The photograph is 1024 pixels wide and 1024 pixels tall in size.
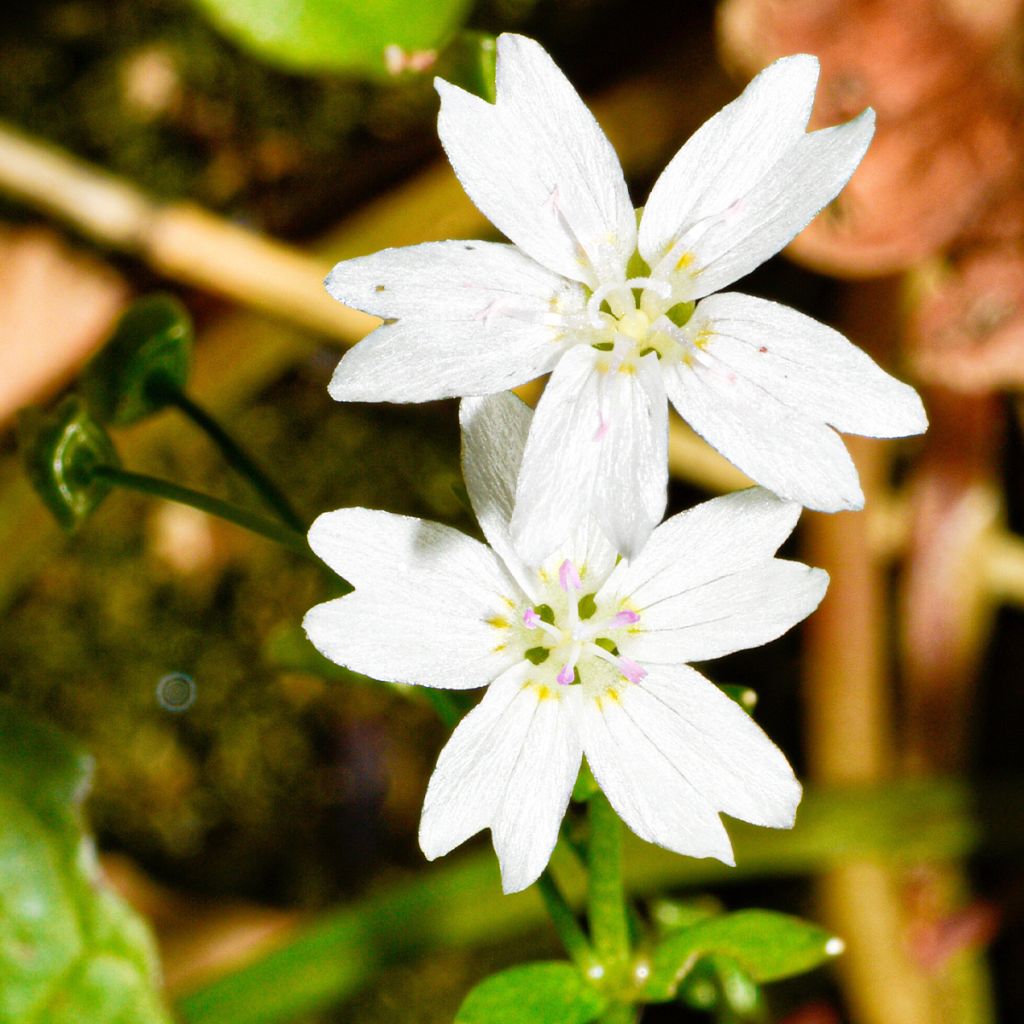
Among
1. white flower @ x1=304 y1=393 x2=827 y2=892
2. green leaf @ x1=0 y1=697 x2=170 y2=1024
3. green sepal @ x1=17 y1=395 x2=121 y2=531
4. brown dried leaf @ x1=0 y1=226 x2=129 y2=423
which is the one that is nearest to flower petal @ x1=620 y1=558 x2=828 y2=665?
white flower @ x1=304 y1=393 x2=827 y2=892

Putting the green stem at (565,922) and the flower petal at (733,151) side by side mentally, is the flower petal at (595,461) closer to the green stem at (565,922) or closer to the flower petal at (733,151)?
the flower petal at (733,151)

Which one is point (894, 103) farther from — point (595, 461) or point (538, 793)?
point (538, 793)

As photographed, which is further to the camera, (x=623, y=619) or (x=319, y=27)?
(x=319, y=27)

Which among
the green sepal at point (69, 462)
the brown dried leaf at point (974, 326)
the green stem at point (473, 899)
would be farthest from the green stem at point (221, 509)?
the brown dried leaf at point (974, 326)

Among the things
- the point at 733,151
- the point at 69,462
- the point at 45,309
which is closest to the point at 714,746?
the point at 733,151

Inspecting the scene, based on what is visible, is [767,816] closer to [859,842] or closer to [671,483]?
[859,842]

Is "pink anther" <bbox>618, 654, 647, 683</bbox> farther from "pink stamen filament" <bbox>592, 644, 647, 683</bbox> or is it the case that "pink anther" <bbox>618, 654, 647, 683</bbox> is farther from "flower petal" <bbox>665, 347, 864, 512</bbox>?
"flower petal" <bbox>665, 347, 864, 512</bbox>
